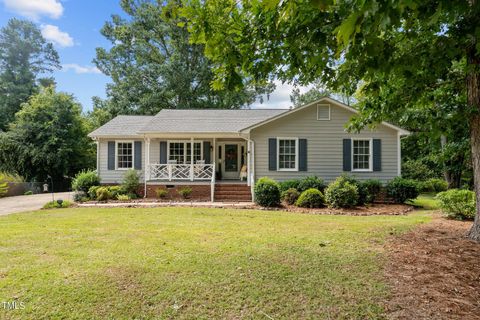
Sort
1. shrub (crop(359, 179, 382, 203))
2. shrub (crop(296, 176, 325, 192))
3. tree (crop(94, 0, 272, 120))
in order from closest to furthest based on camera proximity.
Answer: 1. shrub (crop(359, 179, 382, 203))
2. shrub (crop(296, 176, 325, 192))
3. tree (crop(94, 0, 272, 120))

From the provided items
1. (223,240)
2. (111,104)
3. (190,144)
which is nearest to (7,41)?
(111,104)

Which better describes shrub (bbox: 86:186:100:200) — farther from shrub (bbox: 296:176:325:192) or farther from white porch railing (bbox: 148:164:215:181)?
shrub (bbox: 296:176:325:192)

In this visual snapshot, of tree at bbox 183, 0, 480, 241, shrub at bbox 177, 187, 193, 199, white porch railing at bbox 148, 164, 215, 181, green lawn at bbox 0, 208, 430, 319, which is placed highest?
tree at bbox 183, 0, 480, 241

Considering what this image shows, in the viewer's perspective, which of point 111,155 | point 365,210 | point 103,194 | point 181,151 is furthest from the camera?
point 181,151

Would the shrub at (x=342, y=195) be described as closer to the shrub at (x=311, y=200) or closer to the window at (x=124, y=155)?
the shrub at (x=311, y=200)

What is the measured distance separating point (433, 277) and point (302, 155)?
31.9ft

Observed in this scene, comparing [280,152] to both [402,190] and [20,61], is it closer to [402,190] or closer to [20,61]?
[402,190]

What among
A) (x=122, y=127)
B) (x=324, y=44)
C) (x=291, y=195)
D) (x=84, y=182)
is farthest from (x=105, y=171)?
(x=324, y=44)

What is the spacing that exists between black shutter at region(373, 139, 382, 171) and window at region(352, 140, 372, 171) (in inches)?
9.1

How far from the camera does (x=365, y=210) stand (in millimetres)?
10344

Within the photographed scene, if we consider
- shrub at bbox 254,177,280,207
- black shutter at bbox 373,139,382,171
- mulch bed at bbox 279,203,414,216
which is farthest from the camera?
black shutter at bbox 373,139,382,171

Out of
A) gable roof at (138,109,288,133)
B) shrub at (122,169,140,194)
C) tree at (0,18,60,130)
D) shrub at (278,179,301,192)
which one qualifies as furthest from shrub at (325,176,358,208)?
tree at (0,18,60,130)

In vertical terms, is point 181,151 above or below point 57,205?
above

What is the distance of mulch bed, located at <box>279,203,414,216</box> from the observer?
972cm
